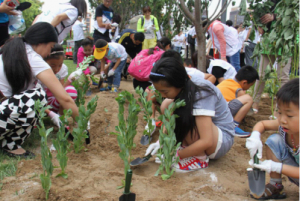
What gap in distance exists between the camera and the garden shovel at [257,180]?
168 cm

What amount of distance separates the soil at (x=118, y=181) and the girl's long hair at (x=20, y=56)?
25.4 inches

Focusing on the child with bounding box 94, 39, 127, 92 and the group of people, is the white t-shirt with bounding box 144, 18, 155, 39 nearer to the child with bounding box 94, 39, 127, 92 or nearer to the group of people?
the child with bounding box 94, 39, 127, 92

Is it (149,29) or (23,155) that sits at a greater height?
(149,29)

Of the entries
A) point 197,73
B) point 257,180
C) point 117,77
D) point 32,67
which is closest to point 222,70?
point 197,73

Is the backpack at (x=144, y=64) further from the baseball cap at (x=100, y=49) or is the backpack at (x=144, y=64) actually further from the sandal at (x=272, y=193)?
the sandal at (x=272, y=193)

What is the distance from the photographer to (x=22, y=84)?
2314mm

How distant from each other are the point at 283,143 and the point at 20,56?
80.3 inches

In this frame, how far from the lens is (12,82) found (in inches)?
90.3

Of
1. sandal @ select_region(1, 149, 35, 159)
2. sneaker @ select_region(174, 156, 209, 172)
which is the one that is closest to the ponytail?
sandal @ select_region(1, 149, 35, 159)

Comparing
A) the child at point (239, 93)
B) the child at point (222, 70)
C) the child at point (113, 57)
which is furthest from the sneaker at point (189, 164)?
the child at point (113, 57)

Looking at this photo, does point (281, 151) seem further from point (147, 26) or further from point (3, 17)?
point (147, 26)

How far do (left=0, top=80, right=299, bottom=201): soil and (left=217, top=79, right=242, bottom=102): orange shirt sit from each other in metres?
0.93

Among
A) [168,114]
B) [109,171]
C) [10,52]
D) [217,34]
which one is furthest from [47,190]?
[217,34]

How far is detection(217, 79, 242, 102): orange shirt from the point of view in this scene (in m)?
3.46
